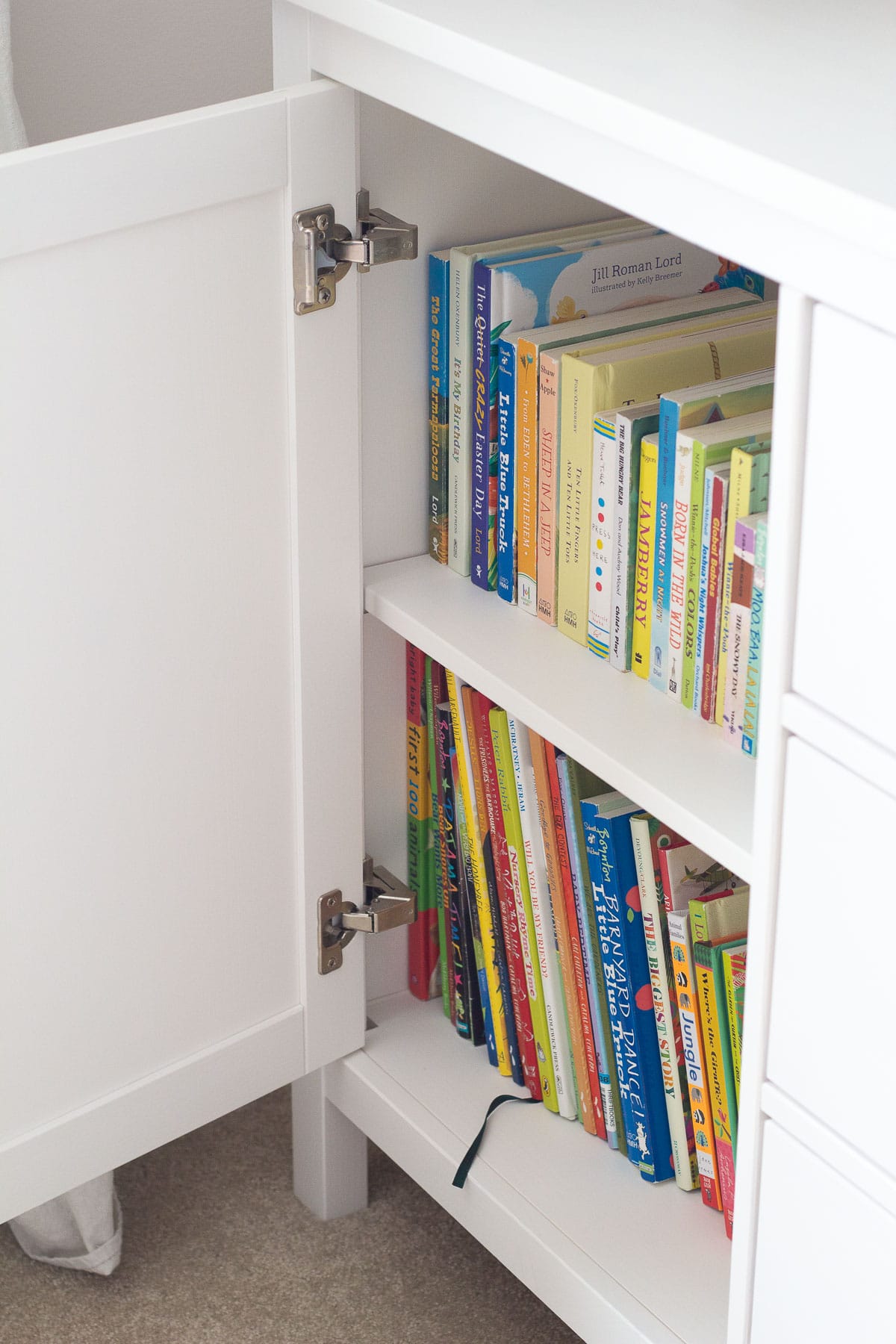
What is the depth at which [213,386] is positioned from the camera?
92cm

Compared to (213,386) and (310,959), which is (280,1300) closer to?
(310,959)

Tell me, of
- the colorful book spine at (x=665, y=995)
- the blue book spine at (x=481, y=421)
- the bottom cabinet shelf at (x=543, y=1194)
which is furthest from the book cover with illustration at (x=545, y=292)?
the bottom cabinet shelf at (x=543, y=1194)

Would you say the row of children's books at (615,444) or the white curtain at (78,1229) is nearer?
the row of children's books at (615,444)

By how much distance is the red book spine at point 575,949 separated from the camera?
3.46ft

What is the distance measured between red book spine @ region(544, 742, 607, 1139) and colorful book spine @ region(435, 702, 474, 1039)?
4.5 inches

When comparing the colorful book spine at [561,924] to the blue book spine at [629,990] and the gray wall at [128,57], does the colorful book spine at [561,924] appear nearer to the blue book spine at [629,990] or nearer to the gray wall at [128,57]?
the blue book spine at [629,990]

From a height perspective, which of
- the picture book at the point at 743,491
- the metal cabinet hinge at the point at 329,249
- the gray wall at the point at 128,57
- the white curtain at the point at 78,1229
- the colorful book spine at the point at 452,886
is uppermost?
the gray wall at the point at 128,57

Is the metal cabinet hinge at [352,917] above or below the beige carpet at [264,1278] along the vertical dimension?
above

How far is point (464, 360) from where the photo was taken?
104cm

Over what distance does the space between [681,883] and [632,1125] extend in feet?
0.68

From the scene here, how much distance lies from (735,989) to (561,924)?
160mm

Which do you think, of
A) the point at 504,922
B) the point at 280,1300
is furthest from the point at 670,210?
the point at 280,1300

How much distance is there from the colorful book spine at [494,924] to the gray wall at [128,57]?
560 millimetres

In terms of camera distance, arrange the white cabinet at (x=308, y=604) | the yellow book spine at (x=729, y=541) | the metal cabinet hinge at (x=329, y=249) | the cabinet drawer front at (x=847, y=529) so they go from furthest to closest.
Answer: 1. the metal cabinet hinge at (x=329, y=249)
2. the yellow book spine at (x=729, y=541)
3. the white cabinet at (x=308, y=604)
4. the cabinet drawer front at (x=847, y=529)
